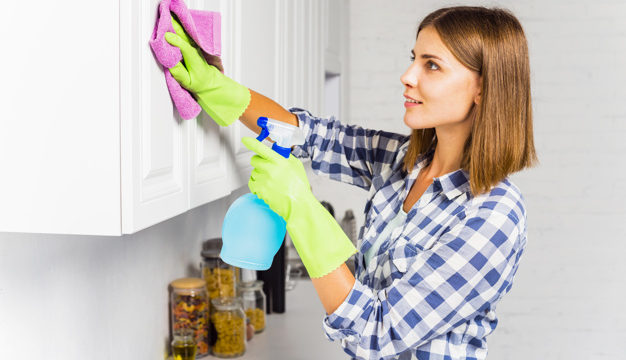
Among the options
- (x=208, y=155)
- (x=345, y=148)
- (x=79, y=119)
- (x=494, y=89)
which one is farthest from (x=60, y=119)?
(x=345, y=148)

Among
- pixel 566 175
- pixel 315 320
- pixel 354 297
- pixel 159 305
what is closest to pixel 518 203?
pixel 354 297

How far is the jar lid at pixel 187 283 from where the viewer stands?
167 cm

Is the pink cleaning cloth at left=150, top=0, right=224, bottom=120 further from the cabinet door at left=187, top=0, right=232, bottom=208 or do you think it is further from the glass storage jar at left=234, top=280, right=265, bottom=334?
the glass storage jar at left=234, top=280, right=265, bottom=334

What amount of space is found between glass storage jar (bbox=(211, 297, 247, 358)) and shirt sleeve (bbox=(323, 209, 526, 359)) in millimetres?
631

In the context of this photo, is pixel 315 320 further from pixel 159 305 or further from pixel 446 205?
pixel 446 205

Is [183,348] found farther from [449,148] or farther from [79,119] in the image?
[79,119]

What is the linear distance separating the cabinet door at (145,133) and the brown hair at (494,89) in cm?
58

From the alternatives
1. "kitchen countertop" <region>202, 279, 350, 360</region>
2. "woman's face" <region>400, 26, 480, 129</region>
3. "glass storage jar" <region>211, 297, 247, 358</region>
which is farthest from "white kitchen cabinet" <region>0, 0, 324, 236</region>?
"kitchen countertop" <region>202, 279, 350, 360</region>

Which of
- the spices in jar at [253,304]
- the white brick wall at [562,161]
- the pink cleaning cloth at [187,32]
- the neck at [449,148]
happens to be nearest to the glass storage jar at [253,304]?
the spices in jar at [253,304]

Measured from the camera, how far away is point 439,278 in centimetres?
115

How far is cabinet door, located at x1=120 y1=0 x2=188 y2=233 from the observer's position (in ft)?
2.69

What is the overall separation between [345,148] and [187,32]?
69 centimetres

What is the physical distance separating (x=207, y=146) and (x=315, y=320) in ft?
3.90

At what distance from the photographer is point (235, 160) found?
1.37 metres
